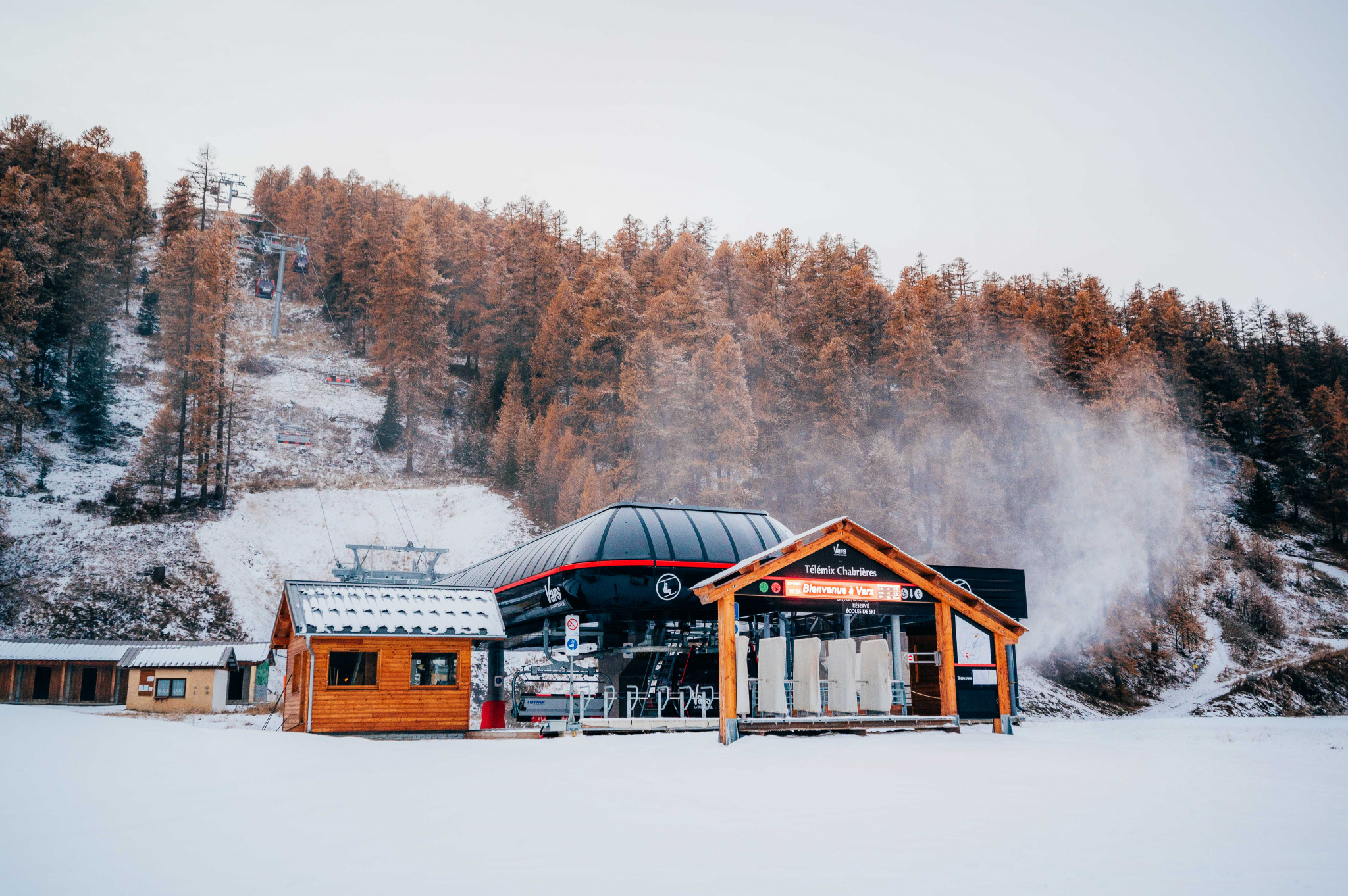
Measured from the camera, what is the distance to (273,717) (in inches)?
1089

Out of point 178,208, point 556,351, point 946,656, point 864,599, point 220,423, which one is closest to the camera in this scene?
point 864,599

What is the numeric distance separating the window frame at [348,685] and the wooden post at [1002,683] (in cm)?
1264

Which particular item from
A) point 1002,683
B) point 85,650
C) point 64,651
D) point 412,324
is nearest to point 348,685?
point 1002,683

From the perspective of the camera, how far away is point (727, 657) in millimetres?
16078

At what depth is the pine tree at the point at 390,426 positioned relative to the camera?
61594 millimetres

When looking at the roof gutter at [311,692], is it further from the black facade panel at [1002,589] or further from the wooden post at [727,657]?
the black facade panel at [1002,589]

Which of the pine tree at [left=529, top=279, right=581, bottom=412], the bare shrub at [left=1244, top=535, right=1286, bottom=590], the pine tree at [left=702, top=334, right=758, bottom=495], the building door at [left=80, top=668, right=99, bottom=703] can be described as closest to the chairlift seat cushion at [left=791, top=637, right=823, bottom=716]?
the pine tree at [left=702, top=334, right=758, bottom=495]

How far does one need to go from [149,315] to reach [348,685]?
5764 cm

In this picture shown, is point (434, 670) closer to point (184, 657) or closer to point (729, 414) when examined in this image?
point (184, 657)

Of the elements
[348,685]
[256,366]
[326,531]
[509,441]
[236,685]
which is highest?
[256,366]

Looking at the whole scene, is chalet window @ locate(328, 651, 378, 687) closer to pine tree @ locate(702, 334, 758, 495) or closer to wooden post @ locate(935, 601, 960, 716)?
wooden post @ locate(935, 601, 960, 716)

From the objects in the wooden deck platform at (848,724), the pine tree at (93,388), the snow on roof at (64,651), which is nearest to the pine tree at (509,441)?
the pine tree at (93,388)

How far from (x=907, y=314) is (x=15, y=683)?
2303 inches

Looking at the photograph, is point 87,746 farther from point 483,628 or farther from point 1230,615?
point 1230,615
